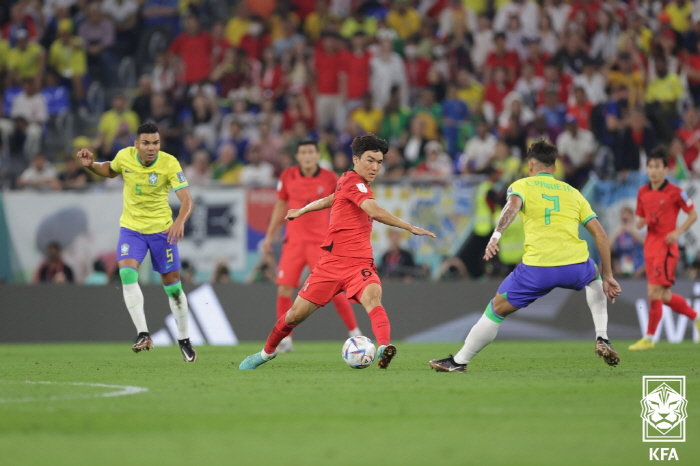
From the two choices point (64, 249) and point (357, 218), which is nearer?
point (357, 218)

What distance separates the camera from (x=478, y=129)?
18.9 metres

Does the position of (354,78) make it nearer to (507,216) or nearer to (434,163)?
(434,163)

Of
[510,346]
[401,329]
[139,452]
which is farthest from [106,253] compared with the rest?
[139,452]

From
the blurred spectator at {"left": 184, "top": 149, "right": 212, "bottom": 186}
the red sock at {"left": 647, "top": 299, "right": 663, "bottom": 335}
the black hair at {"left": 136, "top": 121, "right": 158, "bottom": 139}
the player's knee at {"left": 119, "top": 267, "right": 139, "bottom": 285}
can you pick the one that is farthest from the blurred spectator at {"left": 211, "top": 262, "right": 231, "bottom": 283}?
the red sock at {"left": 647, "top": 299, "right": 663, "bottom": 335}

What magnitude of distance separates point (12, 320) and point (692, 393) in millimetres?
12404

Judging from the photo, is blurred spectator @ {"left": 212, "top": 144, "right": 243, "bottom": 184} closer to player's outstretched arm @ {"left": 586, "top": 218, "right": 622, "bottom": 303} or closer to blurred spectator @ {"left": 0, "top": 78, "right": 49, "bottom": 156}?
blurred spectator @ {"left": 0, "top": 78, "right": 49, "bottom": 156}

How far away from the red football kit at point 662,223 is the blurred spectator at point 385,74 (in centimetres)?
815

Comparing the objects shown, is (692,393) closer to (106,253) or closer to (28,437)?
(28,437)

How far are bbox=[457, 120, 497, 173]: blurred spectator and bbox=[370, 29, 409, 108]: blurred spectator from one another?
254 centimetres

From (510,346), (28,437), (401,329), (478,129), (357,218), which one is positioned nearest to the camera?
(28,437)

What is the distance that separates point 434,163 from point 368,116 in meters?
2.46

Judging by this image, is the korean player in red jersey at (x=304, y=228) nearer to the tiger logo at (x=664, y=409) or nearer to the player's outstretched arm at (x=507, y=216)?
the player's outstretched arm at (x=507, y=216)

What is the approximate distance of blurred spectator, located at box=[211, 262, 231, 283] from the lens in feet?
54.6

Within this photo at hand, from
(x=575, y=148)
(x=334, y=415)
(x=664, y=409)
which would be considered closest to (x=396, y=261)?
(x=575, y=148)
